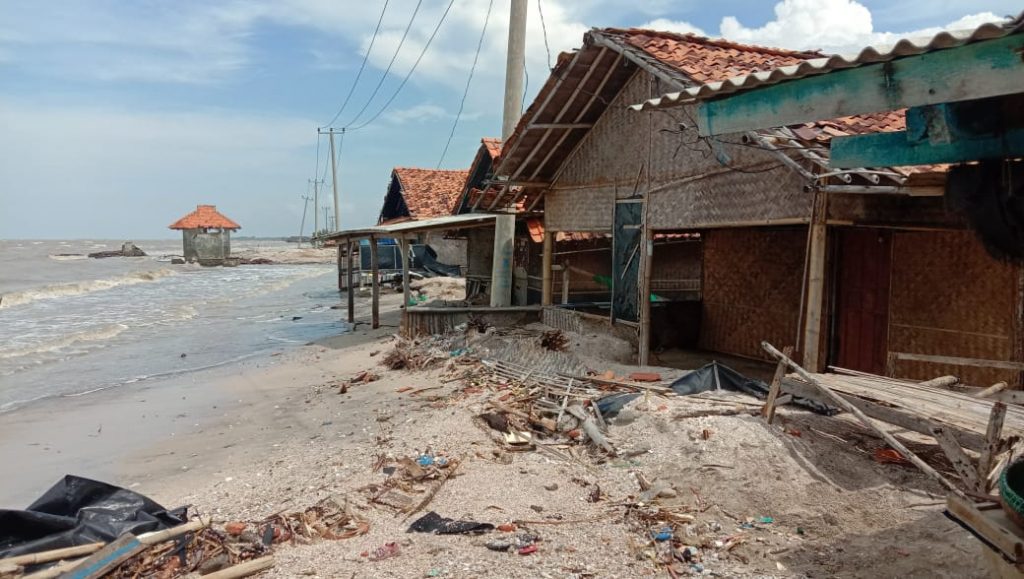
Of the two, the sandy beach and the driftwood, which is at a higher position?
the driftwood

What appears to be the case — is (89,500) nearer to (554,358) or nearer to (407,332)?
(554,358)

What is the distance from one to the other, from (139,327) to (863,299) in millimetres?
21211

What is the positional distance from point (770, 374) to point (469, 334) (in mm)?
5352

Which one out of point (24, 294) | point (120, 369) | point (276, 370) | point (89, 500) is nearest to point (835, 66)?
point (89, 500)

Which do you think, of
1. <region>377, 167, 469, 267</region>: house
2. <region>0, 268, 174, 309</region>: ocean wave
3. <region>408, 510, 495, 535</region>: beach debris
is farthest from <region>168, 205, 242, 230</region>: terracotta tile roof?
A: <region>408, 510, 495, 535</region>: beach debris

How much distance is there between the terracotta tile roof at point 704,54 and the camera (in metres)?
8.38

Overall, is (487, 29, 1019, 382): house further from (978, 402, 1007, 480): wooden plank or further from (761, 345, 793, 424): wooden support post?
(978, 402, 1007, 480): wooden plank

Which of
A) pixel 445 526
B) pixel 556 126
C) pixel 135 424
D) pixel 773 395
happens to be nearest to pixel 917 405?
pixel 773 395

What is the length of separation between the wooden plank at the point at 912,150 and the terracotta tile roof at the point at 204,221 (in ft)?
185

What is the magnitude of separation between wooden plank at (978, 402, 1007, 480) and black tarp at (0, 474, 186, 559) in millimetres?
→ 5787

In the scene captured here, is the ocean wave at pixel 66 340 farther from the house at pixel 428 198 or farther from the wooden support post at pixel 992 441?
the wooden support post at pixel 992 441

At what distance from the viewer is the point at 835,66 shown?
3.02 m

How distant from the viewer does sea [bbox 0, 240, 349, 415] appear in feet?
46.2

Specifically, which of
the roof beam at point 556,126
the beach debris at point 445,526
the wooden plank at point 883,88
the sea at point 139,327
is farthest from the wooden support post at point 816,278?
the sea at point 139,327
